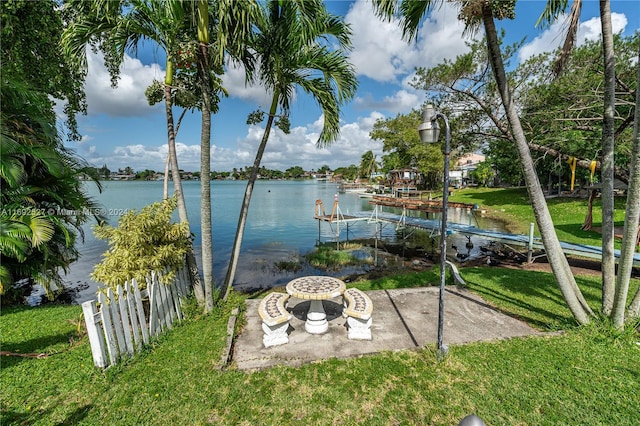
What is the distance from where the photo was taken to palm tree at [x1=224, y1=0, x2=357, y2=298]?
4.99m

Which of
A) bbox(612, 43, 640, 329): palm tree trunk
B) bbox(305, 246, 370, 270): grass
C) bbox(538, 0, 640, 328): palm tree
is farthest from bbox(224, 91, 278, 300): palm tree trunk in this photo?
bbox(305, 246, 370, 270): grass

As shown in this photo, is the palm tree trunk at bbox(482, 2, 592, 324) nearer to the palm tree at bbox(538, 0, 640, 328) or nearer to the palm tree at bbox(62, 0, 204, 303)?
the palm tree at bbox(538, 0, 640, 328)

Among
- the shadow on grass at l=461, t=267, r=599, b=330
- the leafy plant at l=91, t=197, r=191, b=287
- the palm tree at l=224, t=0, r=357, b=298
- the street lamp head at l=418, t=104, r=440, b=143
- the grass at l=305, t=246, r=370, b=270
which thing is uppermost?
the palm tree at l=224, t=0, r=357, b=298

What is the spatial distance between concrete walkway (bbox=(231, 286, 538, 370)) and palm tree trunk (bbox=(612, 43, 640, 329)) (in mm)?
1230

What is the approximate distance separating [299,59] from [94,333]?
5.84m

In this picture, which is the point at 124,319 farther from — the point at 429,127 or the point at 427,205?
the point at 427,205

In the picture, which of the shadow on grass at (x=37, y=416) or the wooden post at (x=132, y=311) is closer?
the shadow on grass at (x=37, y=416)

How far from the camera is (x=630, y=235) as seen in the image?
3.97 m

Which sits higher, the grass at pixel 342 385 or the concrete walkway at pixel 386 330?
the grass at pixel 342 385

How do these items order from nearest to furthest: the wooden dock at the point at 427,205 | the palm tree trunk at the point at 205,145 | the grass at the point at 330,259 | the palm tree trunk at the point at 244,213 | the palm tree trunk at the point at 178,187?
the palm tree trunk at the point at 205,145 → the palm tree trunk at the point at 178,187 → the palm tree trunk at the point at 244,213 → the grass at the point at 330,259 → the wooden dock at the point at 427,205

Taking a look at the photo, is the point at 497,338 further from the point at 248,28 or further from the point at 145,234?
the point at 248,28

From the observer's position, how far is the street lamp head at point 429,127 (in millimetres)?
3750

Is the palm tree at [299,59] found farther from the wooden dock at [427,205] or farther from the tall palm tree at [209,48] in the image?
the wooden dock at [427,205]

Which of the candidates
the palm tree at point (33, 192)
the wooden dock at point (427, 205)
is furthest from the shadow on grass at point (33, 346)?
the wooden dock at point (427, 205)
